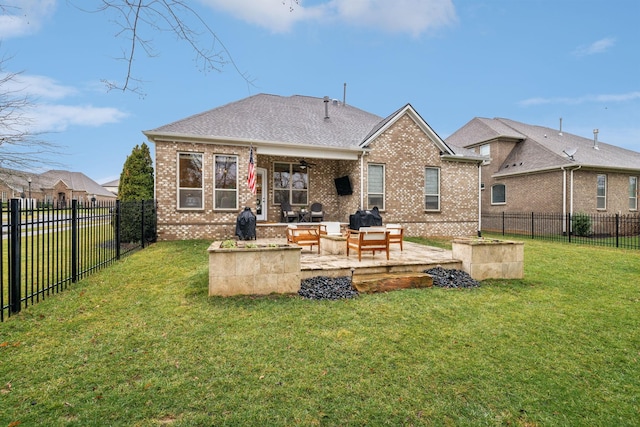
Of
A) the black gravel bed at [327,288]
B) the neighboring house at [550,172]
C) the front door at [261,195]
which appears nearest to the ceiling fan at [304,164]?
the front door at [261,195]

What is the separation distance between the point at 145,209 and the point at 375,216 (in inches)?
311

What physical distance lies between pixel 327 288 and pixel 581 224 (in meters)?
17.6

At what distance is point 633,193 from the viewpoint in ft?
64.4

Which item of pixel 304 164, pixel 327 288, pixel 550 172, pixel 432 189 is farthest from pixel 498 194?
pixel 327 288

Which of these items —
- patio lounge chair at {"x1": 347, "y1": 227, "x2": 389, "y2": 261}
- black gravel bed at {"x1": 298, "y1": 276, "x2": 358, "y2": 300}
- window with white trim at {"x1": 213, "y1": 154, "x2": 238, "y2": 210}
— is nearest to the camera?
black gravel bed at {"x1": 298, "y1": 276, "x2": 358, "y2": 300}

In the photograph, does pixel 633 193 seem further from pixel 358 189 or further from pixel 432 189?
pixel 358 189

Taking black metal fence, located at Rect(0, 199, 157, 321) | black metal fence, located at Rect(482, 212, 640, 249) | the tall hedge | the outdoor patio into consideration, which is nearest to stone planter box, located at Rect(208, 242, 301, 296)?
the outdoor patio

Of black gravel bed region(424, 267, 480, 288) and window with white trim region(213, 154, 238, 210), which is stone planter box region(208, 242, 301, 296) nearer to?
black gravel bed region(424, 267, 480, 288)

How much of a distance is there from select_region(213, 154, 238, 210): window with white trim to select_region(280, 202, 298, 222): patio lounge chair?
2310 millimetres

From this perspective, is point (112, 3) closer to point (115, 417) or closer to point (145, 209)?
point (115, 417)

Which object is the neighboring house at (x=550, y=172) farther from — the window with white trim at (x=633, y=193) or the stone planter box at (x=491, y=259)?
the stone planter box at (x=491, y=259)

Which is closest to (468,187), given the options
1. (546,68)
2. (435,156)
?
(435,156)

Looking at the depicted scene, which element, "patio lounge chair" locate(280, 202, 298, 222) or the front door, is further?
the front door

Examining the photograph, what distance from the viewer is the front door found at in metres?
14.2
